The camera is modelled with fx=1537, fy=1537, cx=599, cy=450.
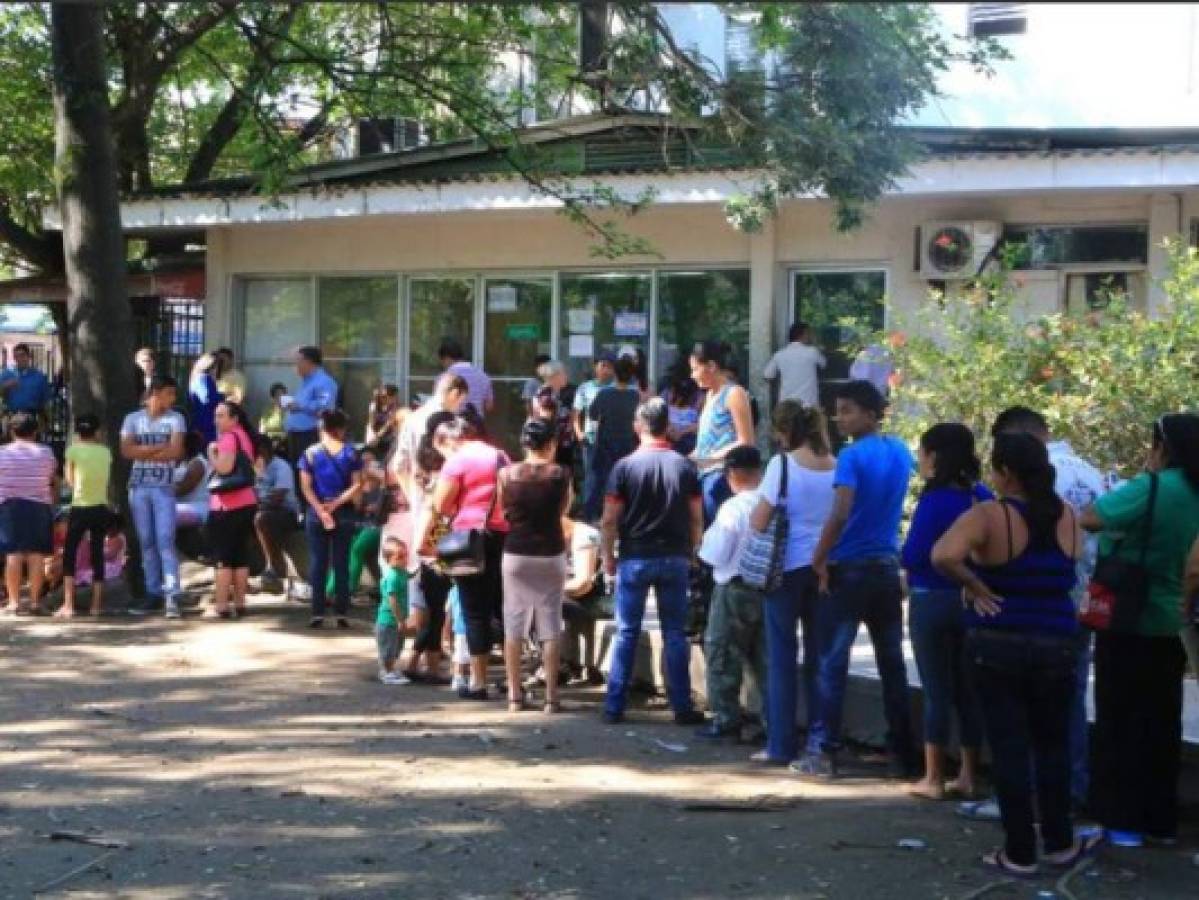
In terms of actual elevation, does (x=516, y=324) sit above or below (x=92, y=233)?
below

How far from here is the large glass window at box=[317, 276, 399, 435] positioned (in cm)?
1691

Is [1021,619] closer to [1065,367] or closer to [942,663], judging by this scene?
[942,663]

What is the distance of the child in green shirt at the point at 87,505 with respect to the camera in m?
12.9

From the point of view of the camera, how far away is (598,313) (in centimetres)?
1551

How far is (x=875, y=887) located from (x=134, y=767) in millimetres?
3886

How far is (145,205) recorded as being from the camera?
16.3 meters

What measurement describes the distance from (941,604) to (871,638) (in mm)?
762

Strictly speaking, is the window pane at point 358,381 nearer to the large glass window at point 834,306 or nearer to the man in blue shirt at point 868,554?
the large glass window at point 834,306

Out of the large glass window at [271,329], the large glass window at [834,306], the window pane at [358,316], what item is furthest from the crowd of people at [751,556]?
the large glass window at [271,329]

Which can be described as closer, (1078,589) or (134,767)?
(1078,589)

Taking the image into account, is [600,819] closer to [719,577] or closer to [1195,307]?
[719,577]

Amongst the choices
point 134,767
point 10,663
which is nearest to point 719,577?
point 134,767

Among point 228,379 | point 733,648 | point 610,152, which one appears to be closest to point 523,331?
point 610,152

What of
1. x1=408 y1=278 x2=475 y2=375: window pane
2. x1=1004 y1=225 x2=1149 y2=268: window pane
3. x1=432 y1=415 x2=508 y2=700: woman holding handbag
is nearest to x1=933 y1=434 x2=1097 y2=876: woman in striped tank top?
x1=432 y1=415 x2=508 y2=700: woman holding handbag
